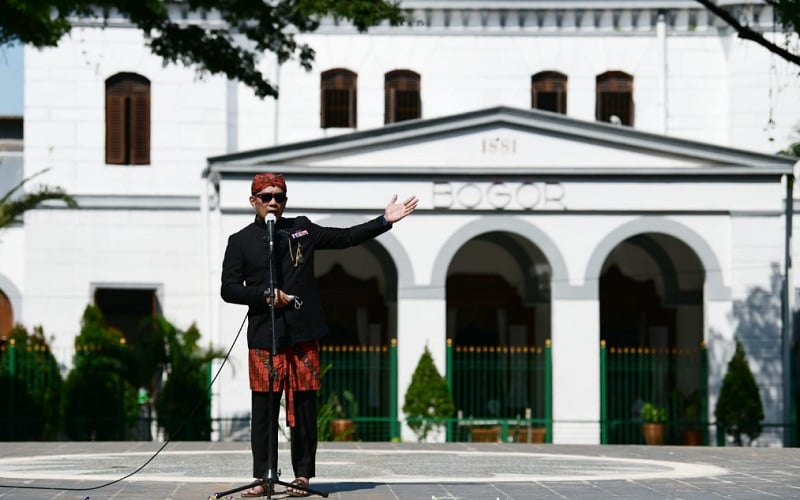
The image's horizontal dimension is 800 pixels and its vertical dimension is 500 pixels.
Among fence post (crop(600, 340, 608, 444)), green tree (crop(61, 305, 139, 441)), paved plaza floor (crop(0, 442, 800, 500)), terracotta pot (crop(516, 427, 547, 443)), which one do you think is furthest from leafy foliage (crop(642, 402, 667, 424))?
green tree (crop(61, 305, 139, 441))

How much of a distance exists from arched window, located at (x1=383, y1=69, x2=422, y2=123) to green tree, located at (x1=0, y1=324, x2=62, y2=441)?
11.1 metres

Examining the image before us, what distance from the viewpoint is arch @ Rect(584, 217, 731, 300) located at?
2864 centimetres

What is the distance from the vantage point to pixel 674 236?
94.2 feet

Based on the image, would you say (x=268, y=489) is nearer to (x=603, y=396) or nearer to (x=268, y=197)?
(x=268, y=197)

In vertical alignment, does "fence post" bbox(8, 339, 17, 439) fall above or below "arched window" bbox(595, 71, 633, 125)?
below

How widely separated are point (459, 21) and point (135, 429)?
509 inches

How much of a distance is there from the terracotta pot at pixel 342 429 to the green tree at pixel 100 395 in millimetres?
→ 3454

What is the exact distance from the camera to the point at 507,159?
28.7m

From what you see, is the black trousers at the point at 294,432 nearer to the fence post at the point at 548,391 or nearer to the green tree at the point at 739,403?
the fence post at the point at 548,391

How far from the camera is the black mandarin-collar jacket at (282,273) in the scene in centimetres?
1137

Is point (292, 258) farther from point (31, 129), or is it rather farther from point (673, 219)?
point (31, 129)

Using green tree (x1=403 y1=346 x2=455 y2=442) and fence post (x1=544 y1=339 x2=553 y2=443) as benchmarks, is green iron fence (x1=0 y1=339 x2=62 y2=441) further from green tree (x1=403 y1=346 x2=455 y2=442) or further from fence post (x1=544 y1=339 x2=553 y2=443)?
fence post (x1=544 y1=339 x2=553 y2=443)

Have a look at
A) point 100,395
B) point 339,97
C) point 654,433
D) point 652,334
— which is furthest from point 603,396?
point 339,97

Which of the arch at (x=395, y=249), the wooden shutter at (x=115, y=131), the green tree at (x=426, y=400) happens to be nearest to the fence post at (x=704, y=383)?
the green tree at (x=426, y=400)
